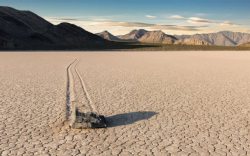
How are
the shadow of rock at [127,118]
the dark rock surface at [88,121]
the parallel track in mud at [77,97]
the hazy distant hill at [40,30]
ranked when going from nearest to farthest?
the dark rock surface at [88,121] → the shadow of rock at [127,118] → the parallel track in mud at [77,97] → the hazy distant hill at [40,30]

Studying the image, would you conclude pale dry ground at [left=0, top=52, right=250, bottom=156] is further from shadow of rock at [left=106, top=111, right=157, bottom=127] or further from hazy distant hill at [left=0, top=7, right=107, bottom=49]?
hazy distant hill at [left=0, top=7, right=107, bottom=49]

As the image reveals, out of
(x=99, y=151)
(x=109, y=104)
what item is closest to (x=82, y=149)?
(x=99, y=151)

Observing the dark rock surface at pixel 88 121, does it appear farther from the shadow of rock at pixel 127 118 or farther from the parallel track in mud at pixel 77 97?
the parallel track in mud at pixel 77 97

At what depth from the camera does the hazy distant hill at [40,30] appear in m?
110

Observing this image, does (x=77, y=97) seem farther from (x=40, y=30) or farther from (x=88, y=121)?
(x=40, y=30)

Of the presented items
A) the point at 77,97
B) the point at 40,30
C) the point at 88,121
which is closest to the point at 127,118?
the point at 88,121

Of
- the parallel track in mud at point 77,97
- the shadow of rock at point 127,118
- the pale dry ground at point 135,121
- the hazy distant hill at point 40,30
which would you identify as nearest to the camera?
the pale dry ground at point 135,121

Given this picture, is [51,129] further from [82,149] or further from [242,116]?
[242,116]

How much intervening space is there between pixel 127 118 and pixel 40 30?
5248 inches

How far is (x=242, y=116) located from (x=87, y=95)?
15.6ft

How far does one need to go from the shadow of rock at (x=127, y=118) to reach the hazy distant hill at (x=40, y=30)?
96.9m

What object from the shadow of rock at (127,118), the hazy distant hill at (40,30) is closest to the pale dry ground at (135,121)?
the shadow of rock at (127,118)

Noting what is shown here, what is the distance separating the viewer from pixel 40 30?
13625cm

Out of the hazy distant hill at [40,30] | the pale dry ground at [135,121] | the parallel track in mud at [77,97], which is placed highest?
the hazy distant hill at [40,30]
